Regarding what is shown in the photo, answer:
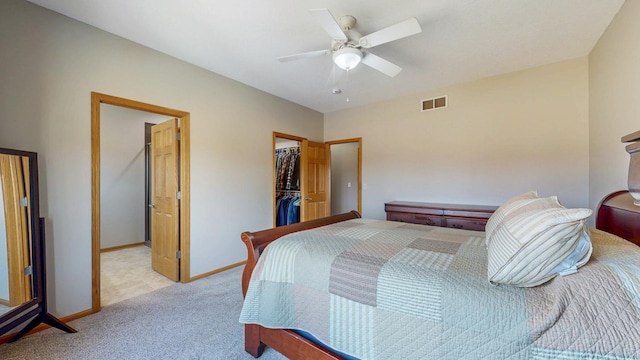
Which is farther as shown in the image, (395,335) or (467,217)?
(467,217)

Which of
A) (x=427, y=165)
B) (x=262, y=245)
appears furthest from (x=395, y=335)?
(x=427, y=165)

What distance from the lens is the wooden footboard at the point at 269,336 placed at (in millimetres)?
1399

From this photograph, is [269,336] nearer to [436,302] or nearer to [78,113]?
[436,302]

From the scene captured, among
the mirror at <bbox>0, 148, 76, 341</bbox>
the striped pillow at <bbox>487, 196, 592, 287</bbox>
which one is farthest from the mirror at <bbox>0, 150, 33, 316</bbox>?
the striped pillow at <bbox>487, 196, 592, 287</bbox>

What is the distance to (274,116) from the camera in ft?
13.5

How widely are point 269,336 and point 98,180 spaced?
2139mm

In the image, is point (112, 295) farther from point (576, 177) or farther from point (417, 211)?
point (576, 177)

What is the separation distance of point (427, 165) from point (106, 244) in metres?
5.42

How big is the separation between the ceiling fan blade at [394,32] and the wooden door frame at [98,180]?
7.41ft

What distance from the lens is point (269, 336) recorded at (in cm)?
161

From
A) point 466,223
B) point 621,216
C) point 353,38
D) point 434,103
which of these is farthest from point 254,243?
point 434,103

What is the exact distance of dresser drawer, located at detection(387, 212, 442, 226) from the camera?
3.39 m

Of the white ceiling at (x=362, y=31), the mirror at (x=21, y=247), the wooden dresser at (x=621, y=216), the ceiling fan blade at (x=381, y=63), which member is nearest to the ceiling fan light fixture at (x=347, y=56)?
the ceiling fan blade at (x=381, y=63)

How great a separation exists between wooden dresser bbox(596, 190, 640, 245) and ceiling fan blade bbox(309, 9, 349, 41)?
209cm
